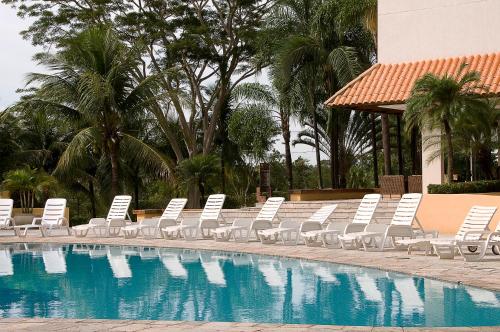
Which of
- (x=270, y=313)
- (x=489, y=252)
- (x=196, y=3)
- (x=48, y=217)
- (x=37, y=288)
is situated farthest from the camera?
(x=196, y=3)

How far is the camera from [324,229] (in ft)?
58.4

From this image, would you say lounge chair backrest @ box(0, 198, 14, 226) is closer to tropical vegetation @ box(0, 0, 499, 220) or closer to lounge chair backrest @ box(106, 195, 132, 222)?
lounge chair backrest @ box(106, 195, 132, 222)

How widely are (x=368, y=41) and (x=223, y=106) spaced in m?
8.11

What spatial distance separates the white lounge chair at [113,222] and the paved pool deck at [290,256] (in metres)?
0.39

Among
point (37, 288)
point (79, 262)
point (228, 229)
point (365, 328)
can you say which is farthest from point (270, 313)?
point (228, 229)

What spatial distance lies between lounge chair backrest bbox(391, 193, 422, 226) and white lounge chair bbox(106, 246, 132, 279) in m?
5.24

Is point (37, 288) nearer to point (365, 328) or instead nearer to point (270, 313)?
point (270, 313)

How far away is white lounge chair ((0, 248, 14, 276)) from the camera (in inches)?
586

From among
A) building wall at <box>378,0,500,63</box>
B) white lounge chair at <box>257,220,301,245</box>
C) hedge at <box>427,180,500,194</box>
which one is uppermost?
building wall at <box>378,0,500,63</box>

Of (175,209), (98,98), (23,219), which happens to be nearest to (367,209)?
(175,209)

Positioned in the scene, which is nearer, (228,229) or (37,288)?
(37,288)

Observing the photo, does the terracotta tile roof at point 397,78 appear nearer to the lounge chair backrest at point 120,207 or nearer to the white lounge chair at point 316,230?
the white lounge chair at point 316,230

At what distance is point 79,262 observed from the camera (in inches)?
640

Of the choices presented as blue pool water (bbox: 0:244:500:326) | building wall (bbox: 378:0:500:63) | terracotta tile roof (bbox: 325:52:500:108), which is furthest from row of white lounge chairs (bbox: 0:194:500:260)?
building wall (bbox: 378:0:500:63)
